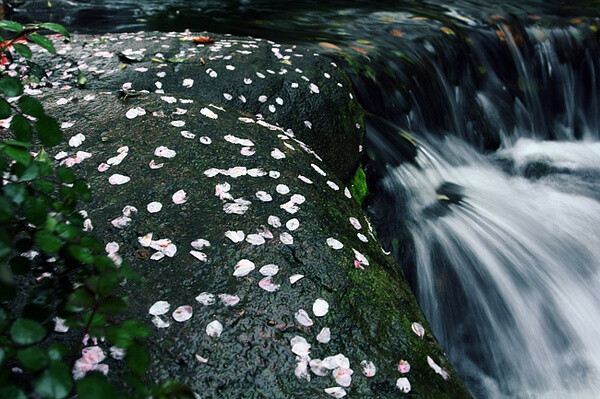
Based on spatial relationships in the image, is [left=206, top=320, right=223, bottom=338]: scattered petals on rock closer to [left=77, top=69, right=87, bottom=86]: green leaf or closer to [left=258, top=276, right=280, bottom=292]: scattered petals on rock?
[left=258, top=276, right=280, bottom=292]: scattered petals on rock

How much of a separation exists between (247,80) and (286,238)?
7.48ft

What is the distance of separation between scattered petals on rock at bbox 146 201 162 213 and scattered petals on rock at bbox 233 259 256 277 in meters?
0.51

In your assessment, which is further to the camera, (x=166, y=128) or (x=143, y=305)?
(x=166, y=128)

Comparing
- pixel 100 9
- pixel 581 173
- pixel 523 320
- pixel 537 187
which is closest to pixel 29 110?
pixel 523 320

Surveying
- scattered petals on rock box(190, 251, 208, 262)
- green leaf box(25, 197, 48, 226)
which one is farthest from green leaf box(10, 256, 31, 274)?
scattered petals on rock box(190, 251, 208, 262)

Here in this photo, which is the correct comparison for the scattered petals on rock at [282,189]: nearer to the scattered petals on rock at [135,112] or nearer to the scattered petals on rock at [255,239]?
the scattered petals on rock at [255,239]

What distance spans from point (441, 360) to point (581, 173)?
493cm

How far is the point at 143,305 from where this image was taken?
2.03 metres

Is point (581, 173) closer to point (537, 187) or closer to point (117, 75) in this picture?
point (537, 187)

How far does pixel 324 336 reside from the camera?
2.03 metres

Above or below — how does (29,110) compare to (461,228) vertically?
above

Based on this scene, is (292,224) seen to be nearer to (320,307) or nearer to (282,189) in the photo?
(282,189)

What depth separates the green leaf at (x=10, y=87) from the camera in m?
1.36

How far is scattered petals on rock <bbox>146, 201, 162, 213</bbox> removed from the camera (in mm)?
2447
